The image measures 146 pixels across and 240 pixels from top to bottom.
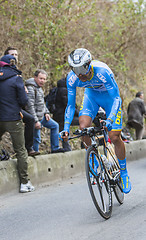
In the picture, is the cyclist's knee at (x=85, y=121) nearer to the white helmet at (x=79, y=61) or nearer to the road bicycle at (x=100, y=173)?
the road bicycle at (x=100, y=173)

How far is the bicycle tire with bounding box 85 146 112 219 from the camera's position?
16.1ft

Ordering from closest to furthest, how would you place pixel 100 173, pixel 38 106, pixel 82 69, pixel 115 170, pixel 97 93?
1. pixel 100 173
2. pixel 82 69
3. pixel 115 170
4. pixel 97 93
5. pixel 38 106

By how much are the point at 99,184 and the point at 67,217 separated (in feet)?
2.30

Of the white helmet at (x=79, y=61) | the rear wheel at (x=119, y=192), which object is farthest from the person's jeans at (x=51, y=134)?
the white helmet at (x=79, y=61)

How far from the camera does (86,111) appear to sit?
19.9 ft

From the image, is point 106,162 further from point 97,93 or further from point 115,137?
point 97,93

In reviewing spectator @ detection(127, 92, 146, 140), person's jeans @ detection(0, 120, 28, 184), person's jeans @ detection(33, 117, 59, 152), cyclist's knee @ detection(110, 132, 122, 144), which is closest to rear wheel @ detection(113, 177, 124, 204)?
cyclist's knee @ detection(110, 132, 122, 144)

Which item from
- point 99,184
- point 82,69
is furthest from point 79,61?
point 99,184

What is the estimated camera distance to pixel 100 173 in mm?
5238

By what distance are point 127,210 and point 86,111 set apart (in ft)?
5.03

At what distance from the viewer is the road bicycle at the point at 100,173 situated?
4.94 metres

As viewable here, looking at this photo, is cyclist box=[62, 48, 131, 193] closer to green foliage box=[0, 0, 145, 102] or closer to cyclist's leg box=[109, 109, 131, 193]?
cyclist's leg box=[109, 109, 131, 193]

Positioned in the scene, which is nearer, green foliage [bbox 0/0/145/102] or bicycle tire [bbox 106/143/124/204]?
bicycle tire [bbox 106/143/124/204]

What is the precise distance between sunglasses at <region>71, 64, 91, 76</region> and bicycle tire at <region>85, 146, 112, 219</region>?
1049 mm
